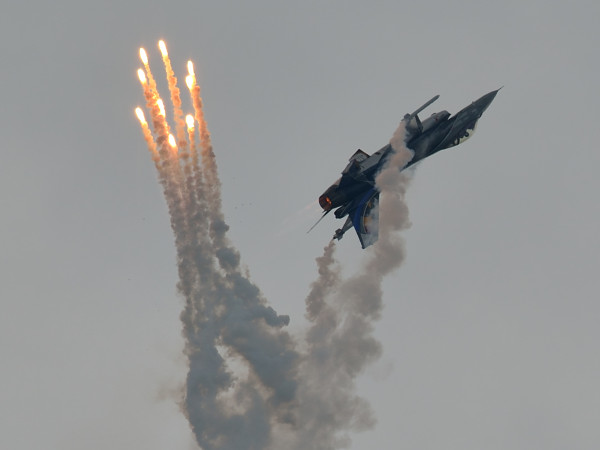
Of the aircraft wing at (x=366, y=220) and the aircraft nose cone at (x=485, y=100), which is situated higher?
the aircraft nose cone at (x=485, y=100)

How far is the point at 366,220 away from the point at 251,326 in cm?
1266

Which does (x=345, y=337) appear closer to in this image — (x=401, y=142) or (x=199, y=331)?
(x=199, y=331)

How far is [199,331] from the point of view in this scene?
69875mm

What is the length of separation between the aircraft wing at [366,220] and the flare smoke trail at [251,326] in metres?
0.65

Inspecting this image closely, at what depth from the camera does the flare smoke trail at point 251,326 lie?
6819cm

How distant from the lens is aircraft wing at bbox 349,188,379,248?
223 feet

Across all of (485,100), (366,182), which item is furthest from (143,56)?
(485,100)

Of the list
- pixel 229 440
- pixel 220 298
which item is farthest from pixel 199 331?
pixel 229 440

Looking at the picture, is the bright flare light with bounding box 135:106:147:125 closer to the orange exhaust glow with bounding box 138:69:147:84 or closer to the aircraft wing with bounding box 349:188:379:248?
the orange exhaust glow with bounding box 138:69:147:84

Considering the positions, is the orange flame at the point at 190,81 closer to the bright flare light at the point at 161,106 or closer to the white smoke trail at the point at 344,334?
Result: the bright flare light at the point at 161,106

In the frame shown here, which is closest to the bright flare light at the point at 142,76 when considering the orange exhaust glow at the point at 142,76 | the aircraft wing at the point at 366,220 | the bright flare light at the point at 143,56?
the orange exhaust glow at the point at 142,76

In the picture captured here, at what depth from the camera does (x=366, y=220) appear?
68062 mm

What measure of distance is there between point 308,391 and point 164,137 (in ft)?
77.0

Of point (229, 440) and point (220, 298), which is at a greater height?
point (220, 298)
